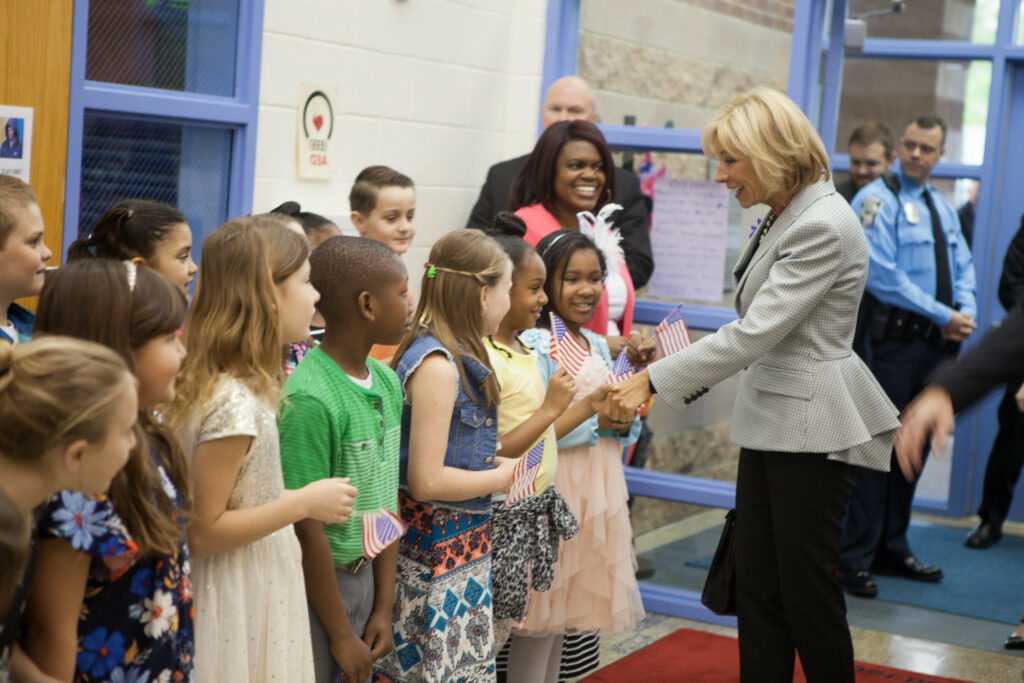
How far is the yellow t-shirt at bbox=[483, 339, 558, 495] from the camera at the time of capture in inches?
113

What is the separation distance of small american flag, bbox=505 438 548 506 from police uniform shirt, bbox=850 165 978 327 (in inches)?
111

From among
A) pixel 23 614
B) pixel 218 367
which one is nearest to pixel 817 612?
pixel 218 367

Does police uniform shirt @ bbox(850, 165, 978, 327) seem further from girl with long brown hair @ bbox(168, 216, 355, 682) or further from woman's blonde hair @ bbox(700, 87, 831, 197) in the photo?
girl with long brown hair @ bbox(168, 216, 355, 682)

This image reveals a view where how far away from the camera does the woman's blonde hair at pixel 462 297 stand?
262 centimetres

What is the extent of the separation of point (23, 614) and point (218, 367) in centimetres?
57

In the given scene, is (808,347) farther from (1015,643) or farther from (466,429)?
(1015,643)

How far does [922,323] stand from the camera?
5.09 metres

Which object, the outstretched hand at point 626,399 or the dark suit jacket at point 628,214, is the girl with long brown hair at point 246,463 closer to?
the outstretched hand at point 626,399

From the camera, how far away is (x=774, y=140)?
2938mm

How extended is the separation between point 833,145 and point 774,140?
1.66 meters

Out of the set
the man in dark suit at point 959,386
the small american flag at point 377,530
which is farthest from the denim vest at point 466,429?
the man in dark suit at point 959,386

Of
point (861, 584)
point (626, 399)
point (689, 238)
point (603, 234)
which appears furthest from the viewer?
point (861, 584)

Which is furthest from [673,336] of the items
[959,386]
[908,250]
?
[908,250]

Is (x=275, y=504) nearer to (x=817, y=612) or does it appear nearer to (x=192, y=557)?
(x=192, y=557)
